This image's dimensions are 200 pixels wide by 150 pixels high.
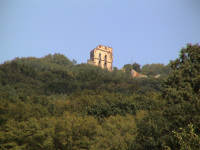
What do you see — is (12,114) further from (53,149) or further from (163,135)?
(163,135)

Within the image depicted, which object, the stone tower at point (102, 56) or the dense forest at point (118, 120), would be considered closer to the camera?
the dense forest at point (118, 120)

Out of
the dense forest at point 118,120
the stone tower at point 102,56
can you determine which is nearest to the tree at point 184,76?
the dense forest at point 118,120

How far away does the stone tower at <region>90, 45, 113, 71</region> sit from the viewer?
70.8 meters

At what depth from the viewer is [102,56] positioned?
71688 mm

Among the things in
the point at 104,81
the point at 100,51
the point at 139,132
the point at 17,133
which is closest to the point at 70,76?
the point at 104,81

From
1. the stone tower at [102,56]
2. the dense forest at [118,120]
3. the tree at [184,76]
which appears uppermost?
the stone tower at [102,56]

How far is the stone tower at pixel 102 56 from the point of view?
7075cm

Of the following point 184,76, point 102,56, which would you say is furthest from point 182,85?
point 102,56

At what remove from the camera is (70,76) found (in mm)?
59281

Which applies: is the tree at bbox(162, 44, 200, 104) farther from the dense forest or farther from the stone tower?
the stone tower

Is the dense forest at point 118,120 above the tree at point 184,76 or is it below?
below

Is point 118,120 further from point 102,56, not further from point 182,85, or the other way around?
point 102,56

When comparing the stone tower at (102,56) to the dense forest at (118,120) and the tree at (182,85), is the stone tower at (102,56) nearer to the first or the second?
the dense forest at (118,120)

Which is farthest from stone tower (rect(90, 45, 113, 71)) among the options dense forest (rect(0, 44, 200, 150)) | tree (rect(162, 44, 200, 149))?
tree (rect(162, 44, 200, 149))
